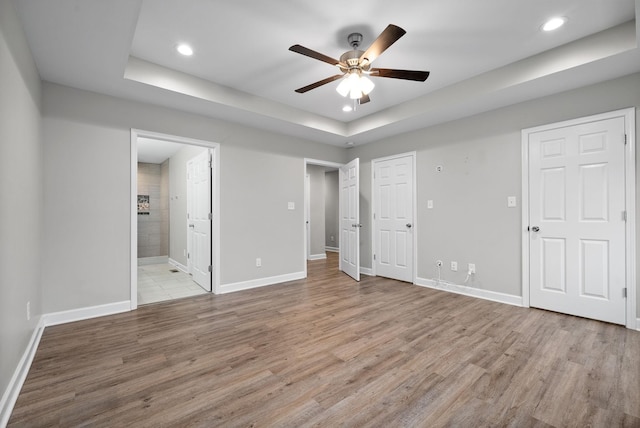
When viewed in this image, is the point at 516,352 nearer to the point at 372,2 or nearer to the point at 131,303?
the point at 372,2

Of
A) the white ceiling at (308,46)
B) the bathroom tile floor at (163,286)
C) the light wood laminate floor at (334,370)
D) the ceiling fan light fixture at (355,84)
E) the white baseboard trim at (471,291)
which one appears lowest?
the bathroom tile floor at (163,286)

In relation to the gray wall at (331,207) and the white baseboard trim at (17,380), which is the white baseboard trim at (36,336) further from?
the gray wall at (331,207)

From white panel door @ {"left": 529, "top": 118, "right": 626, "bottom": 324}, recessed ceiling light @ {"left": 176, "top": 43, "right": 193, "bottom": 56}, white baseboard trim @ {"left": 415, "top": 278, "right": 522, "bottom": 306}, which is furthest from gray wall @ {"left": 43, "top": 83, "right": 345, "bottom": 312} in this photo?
white panel door @ {"left": 529, "top": 118, "right": 626, "bottom": 324}

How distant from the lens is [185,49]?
9.00 feet

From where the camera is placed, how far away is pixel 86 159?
3045mm

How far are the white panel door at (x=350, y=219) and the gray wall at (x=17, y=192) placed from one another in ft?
12.9

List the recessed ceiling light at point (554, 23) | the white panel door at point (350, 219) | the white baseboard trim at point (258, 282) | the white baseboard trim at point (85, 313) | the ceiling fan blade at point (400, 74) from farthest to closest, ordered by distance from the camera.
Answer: the white panel door at point (350, 219) < the white baseboard trim at point (258, 282) < the white baseboard trim at point (85, 313) < the ceiling fan blade at point (400, 74) < the recessed ceiling light at point (554, 23)

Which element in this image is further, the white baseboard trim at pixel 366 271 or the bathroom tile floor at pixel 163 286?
the white baseboard trim at pixel 366 271

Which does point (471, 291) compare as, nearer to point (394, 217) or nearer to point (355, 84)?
point (394, 217)

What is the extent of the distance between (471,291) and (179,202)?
5612 mm

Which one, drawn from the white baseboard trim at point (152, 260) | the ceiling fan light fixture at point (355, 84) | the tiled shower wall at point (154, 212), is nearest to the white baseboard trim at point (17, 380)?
the ceiling fan light fixture at point (355, 84)

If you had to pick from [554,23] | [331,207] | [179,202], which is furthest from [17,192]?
[331,207]

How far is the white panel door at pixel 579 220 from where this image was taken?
112 inches

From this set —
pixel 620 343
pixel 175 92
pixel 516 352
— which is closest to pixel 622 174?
pixel 620 343
